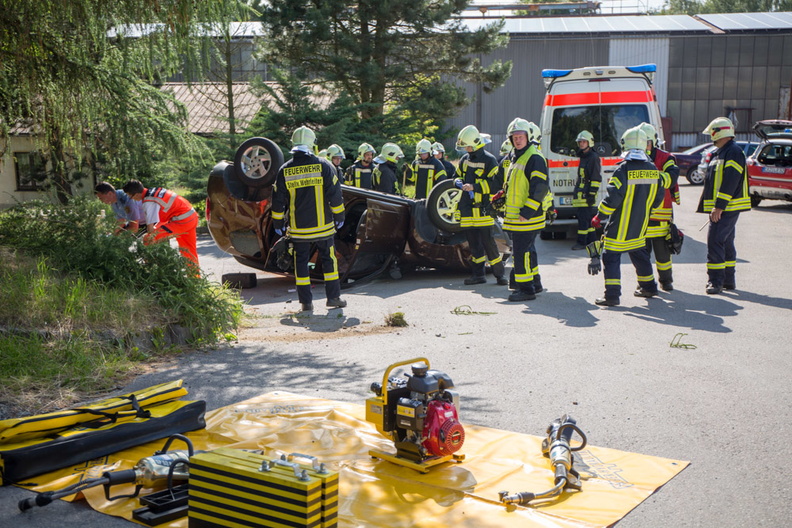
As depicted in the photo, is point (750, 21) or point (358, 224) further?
point (750, 21)

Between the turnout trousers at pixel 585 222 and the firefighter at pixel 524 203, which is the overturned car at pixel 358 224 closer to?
the firefighter at pixel 524 203

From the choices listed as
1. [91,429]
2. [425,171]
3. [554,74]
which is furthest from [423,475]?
[554,74]

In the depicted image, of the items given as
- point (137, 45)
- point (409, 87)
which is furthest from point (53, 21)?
point (409, 87)

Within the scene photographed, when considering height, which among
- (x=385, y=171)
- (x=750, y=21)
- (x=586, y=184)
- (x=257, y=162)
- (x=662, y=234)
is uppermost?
(x=750, y=21)

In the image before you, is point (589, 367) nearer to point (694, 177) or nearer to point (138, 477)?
point (138, 477)

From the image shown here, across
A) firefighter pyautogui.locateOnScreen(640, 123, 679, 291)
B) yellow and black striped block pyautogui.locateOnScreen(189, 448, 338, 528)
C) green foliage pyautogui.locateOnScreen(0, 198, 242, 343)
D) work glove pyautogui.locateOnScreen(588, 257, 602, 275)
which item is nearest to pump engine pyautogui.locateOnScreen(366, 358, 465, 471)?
yellow and black striped block pyautogui.locateOnScreen(189, 448, 338, 528)

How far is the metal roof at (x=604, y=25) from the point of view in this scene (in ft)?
116

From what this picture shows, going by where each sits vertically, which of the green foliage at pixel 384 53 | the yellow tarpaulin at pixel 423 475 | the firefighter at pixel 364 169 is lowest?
the yellow tarpaulin at pixel 423 475

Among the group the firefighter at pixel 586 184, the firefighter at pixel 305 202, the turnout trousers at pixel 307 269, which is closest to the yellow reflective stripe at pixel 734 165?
the firefighter at pixel 586 184

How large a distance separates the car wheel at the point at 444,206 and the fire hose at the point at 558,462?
668cm

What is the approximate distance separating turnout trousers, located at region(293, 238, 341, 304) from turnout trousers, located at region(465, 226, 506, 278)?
2456mm

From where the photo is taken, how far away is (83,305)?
7117 mm

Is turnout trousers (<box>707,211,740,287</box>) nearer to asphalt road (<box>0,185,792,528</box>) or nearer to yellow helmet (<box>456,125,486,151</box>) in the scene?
asphalt road (<box>0,185,792,528</box>)

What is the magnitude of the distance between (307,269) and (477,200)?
290 cm
